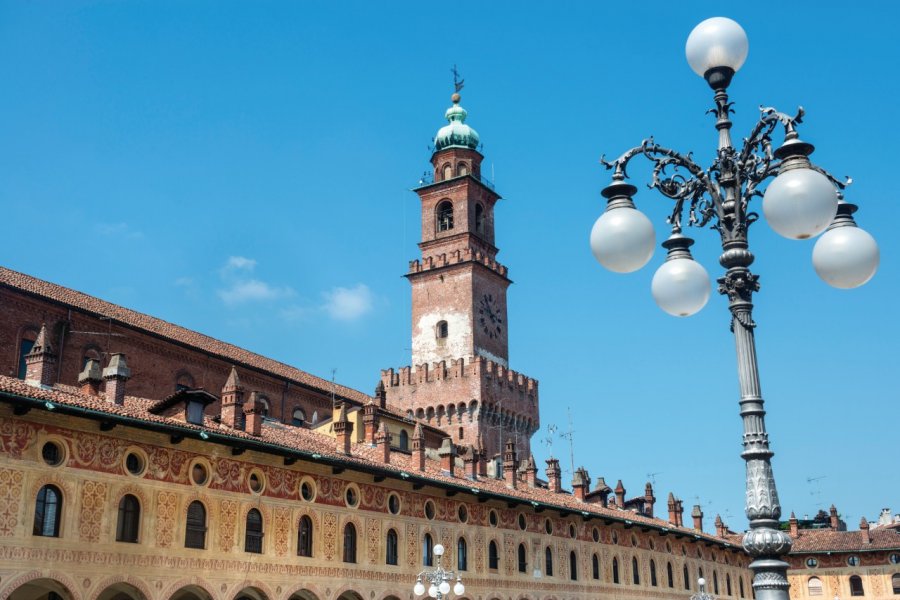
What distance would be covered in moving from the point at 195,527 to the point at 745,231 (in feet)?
53.7

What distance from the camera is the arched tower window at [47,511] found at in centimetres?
1889

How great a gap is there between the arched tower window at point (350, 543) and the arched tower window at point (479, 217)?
3263 centimetres

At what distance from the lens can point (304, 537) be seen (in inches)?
970

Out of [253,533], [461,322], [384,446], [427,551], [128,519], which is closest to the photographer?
[128,519]

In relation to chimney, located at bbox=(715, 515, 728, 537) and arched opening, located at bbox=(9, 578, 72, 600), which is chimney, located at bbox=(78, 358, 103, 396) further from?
chimney, located at bbox=(715, 515, 728, 537)

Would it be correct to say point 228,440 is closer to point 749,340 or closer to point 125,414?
point 125,414

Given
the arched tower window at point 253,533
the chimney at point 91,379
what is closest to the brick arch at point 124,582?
the arched tower window at point 253,533

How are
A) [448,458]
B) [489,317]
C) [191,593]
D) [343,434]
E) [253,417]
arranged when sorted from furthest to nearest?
[489,317]
[448,458]
[343,434]
[253,417]
[191,593]

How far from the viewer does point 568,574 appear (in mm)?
34969

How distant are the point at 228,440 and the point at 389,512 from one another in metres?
6.72

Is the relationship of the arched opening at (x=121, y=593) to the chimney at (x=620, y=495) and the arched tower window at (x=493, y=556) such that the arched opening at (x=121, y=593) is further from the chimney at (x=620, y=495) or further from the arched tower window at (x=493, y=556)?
the chimney at (x=620, y=495)

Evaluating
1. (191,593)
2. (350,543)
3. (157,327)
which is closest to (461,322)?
(157,327)

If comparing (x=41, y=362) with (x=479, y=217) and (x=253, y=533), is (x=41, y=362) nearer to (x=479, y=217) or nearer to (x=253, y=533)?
(x=253, y=533)

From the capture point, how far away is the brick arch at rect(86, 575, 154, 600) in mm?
19375
